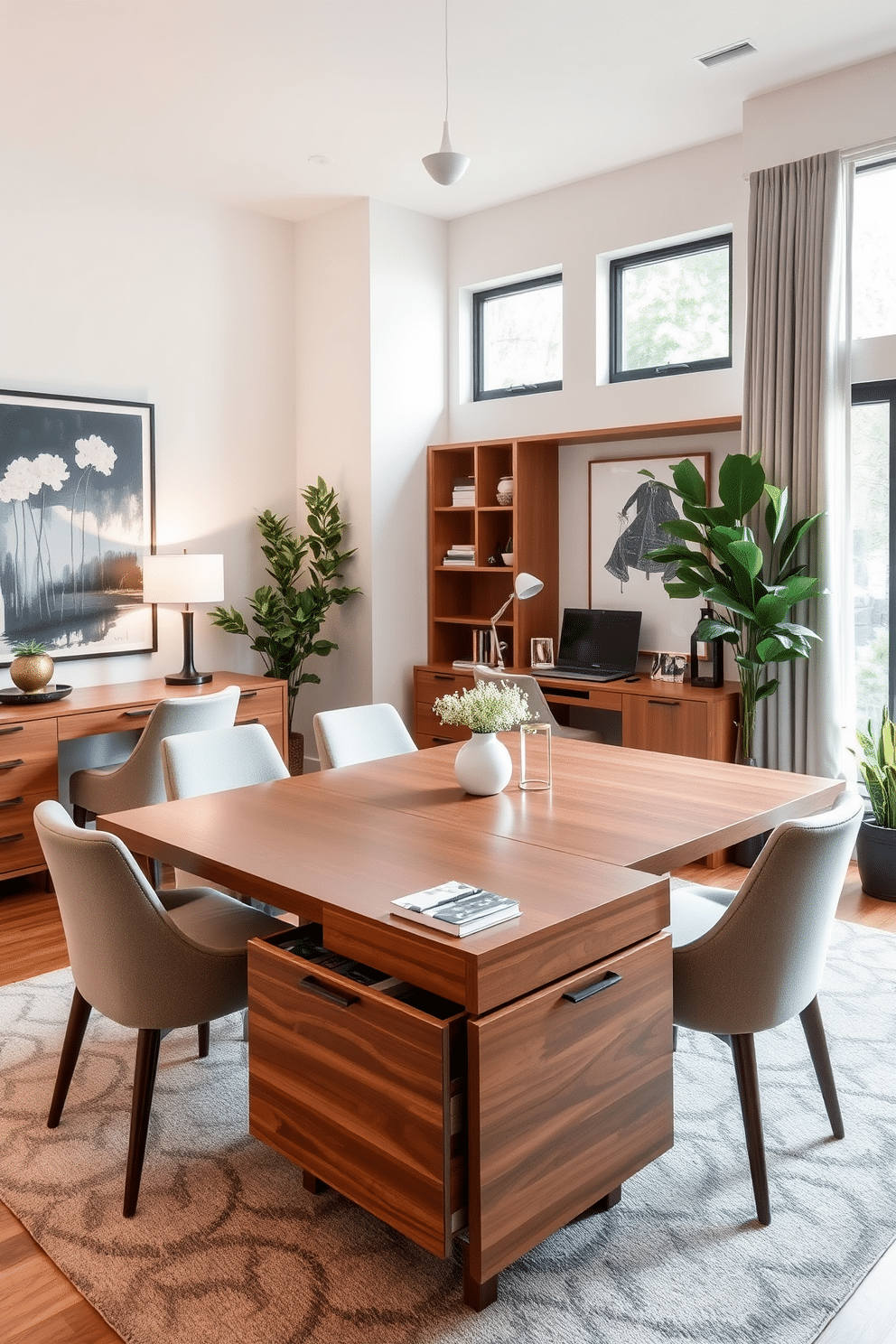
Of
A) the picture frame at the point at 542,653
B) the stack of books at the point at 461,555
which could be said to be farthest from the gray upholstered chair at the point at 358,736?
the stack of books at the point at 461,555

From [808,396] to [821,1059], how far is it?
2.79 metres

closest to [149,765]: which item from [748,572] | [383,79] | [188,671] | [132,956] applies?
[188,671]

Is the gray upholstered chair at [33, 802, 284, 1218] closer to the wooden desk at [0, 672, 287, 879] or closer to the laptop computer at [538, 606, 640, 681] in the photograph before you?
the wooden desk at [0, 672, 287, 879]

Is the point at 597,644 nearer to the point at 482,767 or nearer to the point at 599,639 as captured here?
the point at 599,639

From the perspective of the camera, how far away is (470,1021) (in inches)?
64.6

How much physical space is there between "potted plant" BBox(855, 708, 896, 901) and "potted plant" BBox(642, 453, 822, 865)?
432 millimetres

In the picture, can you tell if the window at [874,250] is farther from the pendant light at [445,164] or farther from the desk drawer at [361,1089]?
the desk drawer at [361,1089]

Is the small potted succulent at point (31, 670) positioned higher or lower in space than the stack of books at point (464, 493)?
lower

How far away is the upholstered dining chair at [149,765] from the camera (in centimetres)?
394

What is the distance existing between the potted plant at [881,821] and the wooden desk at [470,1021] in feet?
5.97

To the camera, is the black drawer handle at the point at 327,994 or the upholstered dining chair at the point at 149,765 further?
the upholstered dining chair at the point at 149,765

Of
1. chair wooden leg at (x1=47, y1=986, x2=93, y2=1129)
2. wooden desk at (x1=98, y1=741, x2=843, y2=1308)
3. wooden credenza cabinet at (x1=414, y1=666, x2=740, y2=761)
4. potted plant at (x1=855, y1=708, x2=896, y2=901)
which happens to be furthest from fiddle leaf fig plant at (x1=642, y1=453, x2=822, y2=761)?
chair wooden leg at (x1=47, y1=986, x2=93, y2=1129)

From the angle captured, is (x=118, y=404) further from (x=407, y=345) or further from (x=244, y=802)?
(x=244, y=802)

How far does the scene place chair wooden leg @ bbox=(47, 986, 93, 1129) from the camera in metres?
2.40
